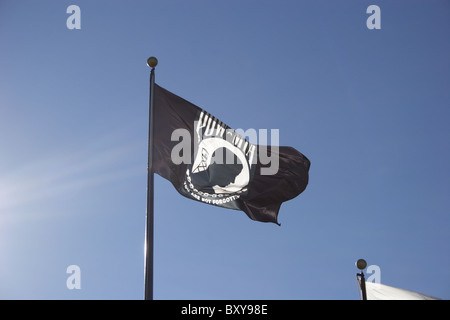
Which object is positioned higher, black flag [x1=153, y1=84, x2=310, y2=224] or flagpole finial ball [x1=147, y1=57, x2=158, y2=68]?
flagpole finial ball [x1=147, y1=57, x2=158, y2=68]

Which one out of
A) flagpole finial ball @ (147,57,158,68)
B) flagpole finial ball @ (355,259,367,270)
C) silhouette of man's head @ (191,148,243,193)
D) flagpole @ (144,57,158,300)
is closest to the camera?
flagpole @ (144,57,158,300)

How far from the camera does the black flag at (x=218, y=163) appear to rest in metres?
10.8

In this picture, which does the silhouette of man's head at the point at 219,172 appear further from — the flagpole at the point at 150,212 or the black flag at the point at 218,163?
the flagpole at the point at 150,212

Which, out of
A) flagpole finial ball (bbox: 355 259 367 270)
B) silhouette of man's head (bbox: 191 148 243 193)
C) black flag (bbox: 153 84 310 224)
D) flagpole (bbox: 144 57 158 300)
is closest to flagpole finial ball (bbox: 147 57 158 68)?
flagpole (bbox: 144 57 158 300)

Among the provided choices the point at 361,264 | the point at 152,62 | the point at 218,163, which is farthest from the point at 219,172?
the point at 361,264

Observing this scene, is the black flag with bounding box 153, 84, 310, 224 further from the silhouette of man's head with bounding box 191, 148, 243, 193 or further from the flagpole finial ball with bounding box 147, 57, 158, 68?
the flagpole finial ball with bounding box 147, 57, 158, 68

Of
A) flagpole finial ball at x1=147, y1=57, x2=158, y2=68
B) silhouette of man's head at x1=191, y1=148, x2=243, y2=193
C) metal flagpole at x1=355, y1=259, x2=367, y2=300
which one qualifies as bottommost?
metal flagpole at x1=355, y1=259, x2=367, y2=300

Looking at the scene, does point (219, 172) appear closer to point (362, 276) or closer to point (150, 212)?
point (150, 212)

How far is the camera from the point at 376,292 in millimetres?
12594

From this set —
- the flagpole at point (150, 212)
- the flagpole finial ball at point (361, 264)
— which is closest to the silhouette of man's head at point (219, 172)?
the flagpole at point (150, 212)

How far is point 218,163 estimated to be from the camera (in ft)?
37.9

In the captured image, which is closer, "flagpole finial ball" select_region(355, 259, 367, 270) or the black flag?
the black flag

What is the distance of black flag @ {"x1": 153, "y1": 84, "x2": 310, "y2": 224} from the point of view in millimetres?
10750
